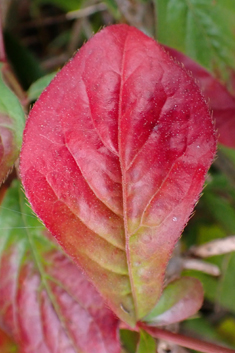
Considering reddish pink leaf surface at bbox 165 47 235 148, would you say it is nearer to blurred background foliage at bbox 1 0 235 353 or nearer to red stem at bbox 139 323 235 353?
blurred background foliage at bbox 1 0 235 353

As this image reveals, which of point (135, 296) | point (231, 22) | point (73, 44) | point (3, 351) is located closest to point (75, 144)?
point (135, 296)

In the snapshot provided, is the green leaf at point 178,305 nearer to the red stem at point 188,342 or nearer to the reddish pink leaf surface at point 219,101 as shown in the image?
the red stem at point 188,342

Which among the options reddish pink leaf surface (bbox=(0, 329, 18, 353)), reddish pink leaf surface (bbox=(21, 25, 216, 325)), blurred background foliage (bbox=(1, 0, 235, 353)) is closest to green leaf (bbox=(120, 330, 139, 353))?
blurred background foliage (bbox=(1, 0, 235, 353))

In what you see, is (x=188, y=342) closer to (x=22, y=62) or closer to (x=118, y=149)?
(x=118, y=149)

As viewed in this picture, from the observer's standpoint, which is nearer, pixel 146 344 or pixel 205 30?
pixel 146 344

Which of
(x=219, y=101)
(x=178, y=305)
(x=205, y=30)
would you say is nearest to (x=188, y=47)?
(x=205, y=30)

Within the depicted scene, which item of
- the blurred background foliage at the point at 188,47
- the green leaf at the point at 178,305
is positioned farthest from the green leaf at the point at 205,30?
the green leaf at the point at 178,305
